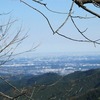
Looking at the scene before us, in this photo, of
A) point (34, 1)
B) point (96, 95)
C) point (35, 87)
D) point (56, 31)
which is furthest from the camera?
point (96, 95)

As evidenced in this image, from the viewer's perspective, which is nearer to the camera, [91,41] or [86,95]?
[91,41]

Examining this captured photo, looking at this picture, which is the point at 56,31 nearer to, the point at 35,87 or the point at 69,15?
the point at 69,15

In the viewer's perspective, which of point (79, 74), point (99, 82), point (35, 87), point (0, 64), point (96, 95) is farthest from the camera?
point (79, 74)

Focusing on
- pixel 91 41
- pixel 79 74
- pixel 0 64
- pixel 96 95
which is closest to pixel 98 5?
pixel 91 41

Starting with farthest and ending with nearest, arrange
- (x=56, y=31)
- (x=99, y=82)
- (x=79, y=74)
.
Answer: (x=79, y=74)
(x=99, y=82)
(x=56, y=31)

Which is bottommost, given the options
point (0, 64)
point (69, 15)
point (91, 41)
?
point (0, 64)

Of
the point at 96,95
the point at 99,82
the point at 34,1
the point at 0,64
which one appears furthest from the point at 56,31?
the point at 99,82

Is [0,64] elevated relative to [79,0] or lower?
lower

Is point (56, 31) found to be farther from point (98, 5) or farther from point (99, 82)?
point (99, 82)

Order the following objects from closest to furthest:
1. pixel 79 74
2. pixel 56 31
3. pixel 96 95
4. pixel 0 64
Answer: pixel 56 31, pixel 0 64, pixel 96 95, pixel 79 74
